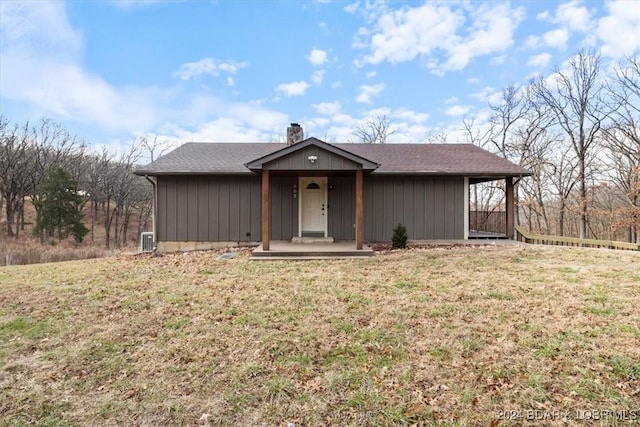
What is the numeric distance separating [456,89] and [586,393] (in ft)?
63.4

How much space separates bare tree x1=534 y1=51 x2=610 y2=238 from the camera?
16891 mm

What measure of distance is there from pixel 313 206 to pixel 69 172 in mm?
22817

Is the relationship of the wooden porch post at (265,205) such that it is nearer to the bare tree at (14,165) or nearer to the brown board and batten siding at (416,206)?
the brown board and batten siding at (416,206)

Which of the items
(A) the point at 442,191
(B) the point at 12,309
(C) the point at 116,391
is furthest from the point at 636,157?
(B) the point at 12,309

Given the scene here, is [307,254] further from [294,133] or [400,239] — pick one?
[294,133]

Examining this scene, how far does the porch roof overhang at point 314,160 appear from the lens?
26.3 feet

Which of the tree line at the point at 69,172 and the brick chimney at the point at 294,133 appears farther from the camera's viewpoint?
the tree line at the point at 69,172

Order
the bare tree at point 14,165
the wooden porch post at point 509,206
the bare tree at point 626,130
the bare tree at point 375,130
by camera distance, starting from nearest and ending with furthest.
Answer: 1. the wooden porch post at point 509,206
2. the bare tree at point 626,130
3. the bare tree at point 14,165
4. the bare tree at point 375,130

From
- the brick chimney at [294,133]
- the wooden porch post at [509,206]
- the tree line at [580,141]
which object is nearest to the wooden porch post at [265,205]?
the brick chimney at [294,133]

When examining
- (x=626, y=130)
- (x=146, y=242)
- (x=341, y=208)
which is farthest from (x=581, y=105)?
(x=146, y=242)

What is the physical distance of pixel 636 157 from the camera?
15.9m

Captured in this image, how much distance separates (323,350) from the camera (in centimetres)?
332

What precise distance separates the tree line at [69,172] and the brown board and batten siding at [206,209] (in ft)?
50.1

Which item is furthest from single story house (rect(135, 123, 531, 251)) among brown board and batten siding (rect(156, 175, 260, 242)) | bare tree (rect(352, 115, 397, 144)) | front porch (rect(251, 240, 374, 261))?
bare tree (rect(352, 115, 397, 144))
